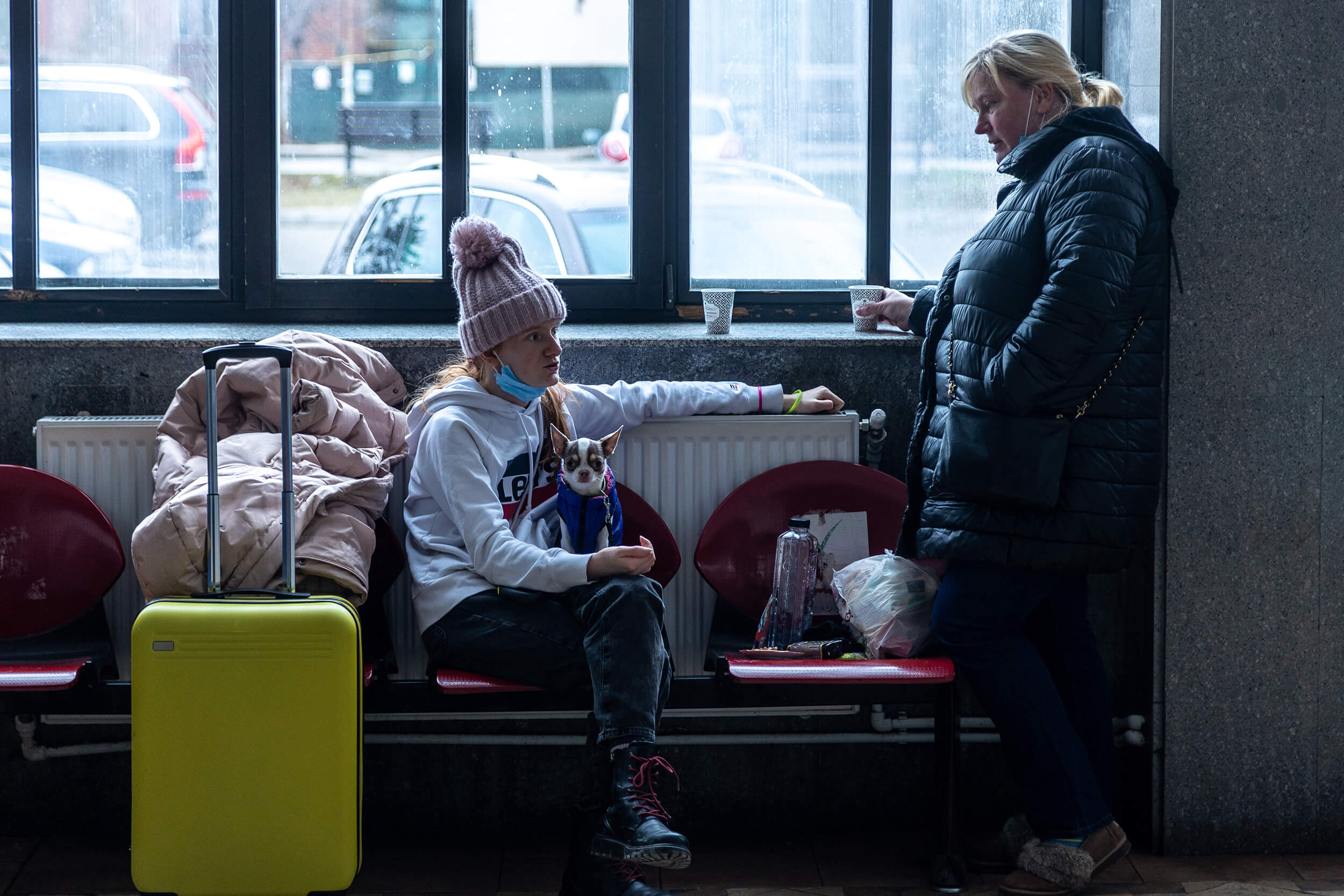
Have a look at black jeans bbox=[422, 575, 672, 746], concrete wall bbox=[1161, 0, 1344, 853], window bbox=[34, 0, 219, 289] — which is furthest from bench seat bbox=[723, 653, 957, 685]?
window bbox=[34, 0, 219, 289]

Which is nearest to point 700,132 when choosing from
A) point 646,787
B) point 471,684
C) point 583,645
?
point 583,645

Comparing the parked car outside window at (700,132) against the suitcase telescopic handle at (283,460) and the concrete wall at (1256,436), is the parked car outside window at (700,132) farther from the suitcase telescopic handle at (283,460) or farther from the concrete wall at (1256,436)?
the suitcase telescopic handle at (283,460)

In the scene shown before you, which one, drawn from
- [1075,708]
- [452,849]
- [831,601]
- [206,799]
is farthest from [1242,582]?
[206,799]

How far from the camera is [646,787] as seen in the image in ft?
7.23

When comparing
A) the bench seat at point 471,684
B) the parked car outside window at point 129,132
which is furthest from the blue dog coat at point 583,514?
the parked car outside window at point 129,132

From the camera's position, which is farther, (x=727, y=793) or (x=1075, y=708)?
(x=727, y=793)

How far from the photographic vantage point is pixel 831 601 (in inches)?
106

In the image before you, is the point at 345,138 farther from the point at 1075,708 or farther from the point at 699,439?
the point at 1075,708

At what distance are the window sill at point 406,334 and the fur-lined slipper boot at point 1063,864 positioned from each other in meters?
1.12

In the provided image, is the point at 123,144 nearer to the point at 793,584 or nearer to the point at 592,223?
the point at 592,223

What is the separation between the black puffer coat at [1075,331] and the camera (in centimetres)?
222

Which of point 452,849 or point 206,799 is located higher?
point 206,799

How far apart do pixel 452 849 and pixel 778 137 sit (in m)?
1.85

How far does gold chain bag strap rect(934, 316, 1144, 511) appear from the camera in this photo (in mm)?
2270
